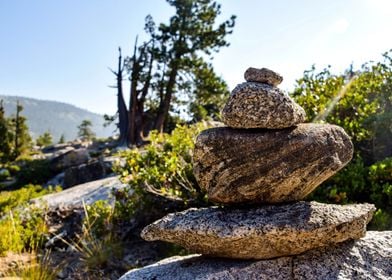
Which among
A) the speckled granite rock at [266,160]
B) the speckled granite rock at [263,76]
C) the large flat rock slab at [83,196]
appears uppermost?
the speckled granite rock at [263,76]

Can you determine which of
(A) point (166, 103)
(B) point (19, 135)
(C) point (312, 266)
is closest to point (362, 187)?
(C) point (312, 266)

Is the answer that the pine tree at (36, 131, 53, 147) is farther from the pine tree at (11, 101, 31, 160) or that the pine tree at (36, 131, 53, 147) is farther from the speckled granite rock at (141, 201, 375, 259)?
the speckled granite rock at (141, 201, 375, 259)

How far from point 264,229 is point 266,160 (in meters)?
0.72

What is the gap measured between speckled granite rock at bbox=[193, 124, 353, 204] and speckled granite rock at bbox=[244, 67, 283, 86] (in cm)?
55

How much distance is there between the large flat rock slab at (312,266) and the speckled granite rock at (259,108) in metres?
1.42

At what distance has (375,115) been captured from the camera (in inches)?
369

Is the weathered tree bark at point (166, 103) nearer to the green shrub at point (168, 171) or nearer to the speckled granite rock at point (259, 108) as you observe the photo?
the green shrub at point (168, 171)

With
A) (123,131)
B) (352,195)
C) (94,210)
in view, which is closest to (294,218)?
(352,195)

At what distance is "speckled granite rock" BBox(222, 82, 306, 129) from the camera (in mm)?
4336

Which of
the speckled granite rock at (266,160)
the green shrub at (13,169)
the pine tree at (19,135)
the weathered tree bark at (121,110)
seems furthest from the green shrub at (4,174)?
the speckled granite rock at (266,160)

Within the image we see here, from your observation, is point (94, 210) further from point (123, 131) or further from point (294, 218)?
point (123, 131)

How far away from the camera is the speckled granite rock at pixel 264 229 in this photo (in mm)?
4090

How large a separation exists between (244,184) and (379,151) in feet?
21.6

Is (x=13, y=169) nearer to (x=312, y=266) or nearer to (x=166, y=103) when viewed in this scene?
(x=166, y=103)
